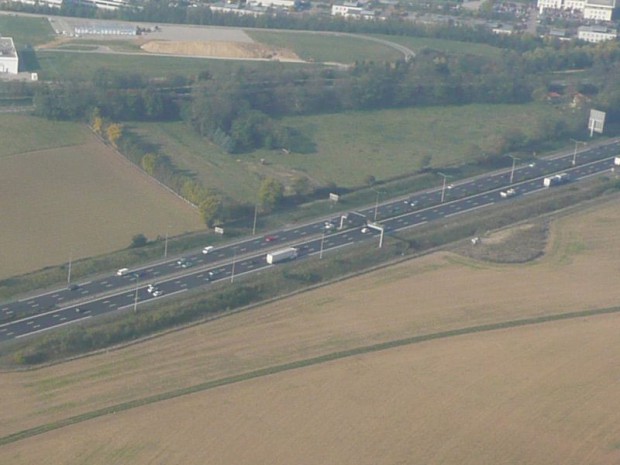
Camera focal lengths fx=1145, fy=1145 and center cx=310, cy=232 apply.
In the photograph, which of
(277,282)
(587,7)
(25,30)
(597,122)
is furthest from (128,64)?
(587,7)

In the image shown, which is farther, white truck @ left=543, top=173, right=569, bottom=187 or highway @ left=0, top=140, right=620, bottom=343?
white truck @ left=543, top=173, right=569, bottom=187

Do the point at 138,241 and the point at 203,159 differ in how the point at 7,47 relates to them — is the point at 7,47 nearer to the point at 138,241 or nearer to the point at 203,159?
the point at 203,159

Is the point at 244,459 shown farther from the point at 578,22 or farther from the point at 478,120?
the point at 578,22

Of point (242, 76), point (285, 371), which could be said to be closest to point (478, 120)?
point (242, 76)

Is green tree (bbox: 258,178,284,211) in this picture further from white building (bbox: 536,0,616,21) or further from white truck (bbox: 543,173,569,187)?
white building (bbox: 536,0,616,21)

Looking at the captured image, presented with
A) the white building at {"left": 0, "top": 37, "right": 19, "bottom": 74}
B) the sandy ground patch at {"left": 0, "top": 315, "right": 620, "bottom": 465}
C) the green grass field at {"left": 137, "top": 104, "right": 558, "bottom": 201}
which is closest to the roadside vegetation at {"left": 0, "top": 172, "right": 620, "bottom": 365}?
the sandy ground patch at {"left": 0, "top": 315, "right": 620, "bottom": 465}

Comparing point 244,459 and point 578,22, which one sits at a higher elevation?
point 578,22
